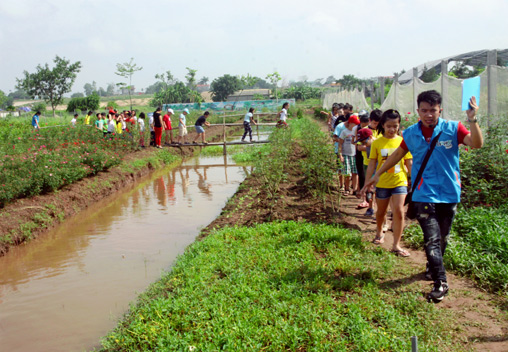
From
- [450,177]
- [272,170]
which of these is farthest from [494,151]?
[272,170]

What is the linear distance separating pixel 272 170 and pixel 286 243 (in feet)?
12.4

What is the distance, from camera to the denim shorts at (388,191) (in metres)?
4.90

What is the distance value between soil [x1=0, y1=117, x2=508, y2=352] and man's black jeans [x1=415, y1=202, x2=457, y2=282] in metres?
0.30

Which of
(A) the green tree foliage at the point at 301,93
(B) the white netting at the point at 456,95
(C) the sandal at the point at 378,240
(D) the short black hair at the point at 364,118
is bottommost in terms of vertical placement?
(C) the sandal at the point at 378,240

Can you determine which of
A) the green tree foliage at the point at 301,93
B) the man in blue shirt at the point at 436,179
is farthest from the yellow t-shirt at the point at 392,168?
the green tree foliage at the point at 301,93

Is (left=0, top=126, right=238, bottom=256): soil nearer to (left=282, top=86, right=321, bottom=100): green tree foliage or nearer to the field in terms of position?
the field

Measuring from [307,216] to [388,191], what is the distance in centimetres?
190

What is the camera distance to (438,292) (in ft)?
12.3

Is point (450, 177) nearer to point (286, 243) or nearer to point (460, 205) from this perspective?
point (286, 243)

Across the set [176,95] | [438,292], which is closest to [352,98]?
[438,292]

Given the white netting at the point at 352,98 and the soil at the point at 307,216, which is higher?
the white netting at the point at 352,98

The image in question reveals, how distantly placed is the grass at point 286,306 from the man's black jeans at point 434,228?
1.03ft

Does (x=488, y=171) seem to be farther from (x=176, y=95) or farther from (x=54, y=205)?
(x=176, y=95)

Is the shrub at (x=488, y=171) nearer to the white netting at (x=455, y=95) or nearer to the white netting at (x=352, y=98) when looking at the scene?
the white netting at (x=455, y=95)
